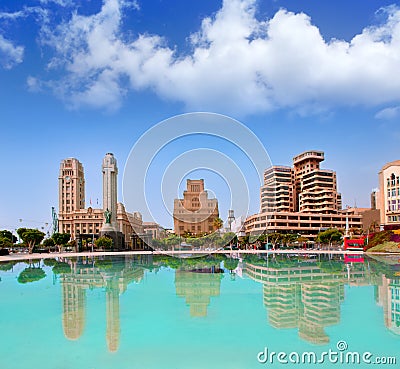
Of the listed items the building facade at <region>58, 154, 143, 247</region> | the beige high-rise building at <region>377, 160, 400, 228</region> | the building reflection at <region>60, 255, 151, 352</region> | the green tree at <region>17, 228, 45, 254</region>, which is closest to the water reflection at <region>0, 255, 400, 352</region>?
the building reflection at <region>60, 255, 151, 352</region>

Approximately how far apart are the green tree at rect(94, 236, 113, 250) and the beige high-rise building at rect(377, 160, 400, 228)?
139 ft

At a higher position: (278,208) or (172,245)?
(278,208)

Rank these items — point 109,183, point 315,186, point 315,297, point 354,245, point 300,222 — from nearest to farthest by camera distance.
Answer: point 315,297 → point 354,245 → point 109,183 → point 300,222 → point 315,186

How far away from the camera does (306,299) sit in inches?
585

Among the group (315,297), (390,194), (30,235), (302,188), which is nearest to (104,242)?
(30,235)

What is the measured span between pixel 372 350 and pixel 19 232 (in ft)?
155

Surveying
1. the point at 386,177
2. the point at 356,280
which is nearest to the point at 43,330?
the point at 356,280

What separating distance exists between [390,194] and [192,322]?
6106 cm

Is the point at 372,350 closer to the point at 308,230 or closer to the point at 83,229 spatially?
the point at 308,230

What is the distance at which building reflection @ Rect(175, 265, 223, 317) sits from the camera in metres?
13.7

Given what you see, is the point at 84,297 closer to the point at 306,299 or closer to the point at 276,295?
the point at 276,295

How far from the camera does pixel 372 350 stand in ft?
29.3

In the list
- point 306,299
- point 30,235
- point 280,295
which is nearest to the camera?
point 306,299

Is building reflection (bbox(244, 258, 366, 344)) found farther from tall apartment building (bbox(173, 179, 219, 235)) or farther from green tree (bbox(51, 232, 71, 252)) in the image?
tall apartment building (bbox(173, 179, 219, 235))
